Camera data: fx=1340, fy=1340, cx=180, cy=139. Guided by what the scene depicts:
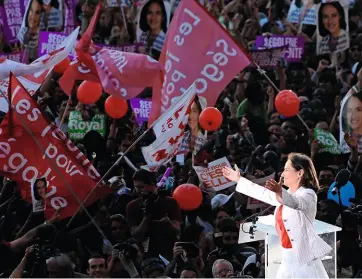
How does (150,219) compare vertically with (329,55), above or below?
below

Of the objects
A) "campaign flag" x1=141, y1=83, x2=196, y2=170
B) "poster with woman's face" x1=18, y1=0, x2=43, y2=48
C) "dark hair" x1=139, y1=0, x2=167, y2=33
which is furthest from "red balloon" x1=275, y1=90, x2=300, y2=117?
"poster with woman's face" x1=18, y1=0, x2=43, y2=48

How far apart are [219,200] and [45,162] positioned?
2.09m

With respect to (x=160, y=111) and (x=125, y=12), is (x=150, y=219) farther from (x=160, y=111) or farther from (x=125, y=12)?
(x=125, y=12)

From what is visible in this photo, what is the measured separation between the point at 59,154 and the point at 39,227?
0.93m

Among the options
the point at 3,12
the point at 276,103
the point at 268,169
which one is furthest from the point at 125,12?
the point at 268,169

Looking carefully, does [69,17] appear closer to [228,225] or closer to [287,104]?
[287,104]

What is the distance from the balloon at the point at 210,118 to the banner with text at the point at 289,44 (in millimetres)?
3800

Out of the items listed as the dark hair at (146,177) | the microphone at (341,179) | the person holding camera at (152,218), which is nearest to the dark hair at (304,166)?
the person holding camera at (152,218)

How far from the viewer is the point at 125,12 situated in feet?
66.4

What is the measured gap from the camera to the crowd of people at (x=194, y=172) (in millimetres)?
11852

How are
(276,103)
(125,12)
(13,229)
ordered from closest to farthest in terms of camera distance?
(13,229), (276,103), (125,12)

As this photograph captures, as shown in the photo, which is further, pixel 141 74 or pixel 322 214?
pixel 141 74

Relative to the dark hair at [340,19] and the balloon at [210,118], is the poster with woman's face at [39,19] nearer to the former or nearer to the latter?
the dark hair at [340,19]

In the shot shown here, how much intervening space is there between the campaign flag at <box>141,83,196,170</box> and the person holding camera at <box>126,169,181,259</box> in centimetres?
26
